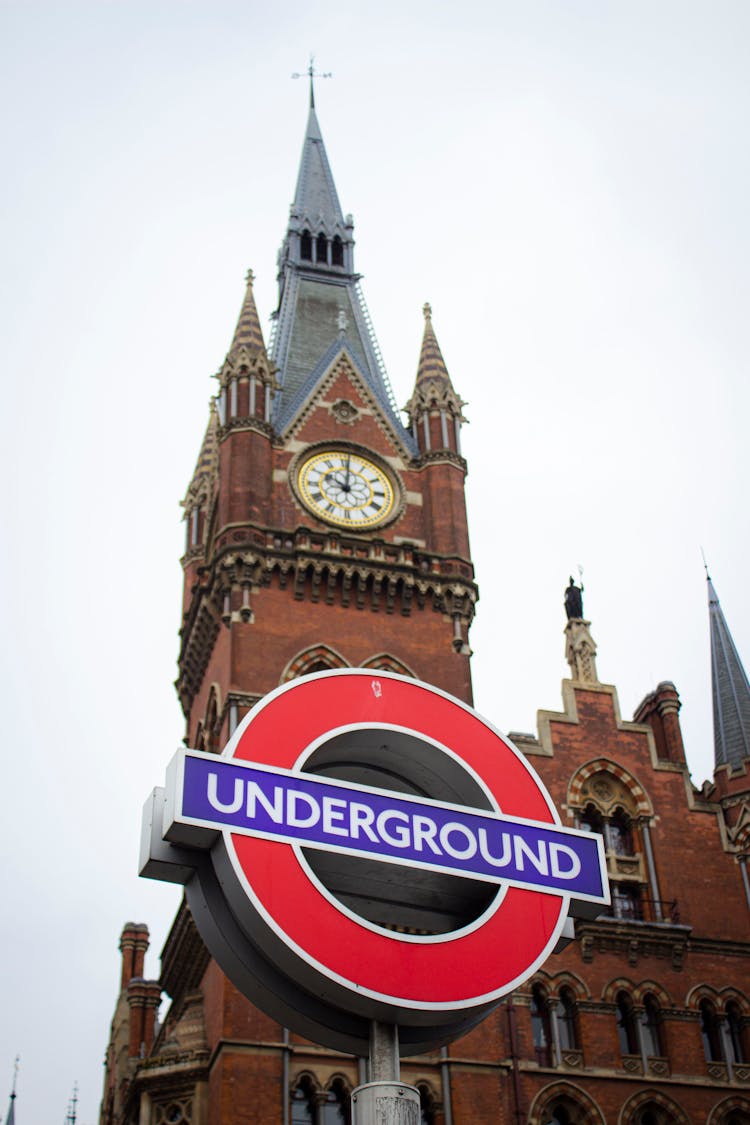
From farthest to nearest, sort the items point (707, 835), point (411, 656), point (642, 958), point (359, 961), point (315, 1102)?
point (411, 656), point (707, 835), point (642, 958), point (315, 1102), point (359, 961)

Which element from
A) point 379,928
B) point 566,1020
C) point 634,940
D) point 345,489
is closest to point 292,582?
point 345,489

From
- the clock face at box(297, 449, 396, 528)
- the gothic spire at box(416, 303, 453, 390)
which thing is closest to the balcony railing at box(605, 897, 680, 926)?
the clock face at box(297, 449, 396, 528)

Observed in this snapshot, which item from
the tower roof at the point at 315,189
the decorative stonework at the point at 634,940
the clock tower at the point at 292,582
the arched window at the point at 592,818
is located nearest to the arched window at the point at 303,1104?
the clock tower at the point at 292,582

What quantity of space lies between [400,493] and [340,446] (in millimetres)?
2208

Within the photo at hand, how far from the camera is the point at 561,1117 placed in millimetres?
30547

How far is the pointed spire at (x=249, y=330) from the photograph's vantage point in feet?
142

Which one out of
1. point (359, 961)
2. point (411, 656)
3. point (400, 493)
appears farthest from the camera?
point (400, 493)

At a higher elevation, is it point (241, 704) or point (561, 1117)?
point (241, 704)

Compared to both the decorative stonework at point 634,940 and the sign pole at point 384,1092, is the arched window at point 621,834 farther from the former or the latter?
the sign pole at point 384,1092

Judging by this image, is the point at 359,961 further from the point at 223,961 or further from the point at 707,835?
the point at 707,835

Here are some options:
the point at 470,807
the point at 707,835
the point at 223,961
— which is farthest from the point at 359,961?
the point at 707,835

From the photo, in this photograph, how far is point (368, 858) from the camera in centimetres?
1781

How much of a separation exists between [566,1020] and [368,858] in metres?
15.8

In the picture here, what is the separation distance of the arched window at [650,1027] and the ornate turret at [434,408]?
17055 millimetres
